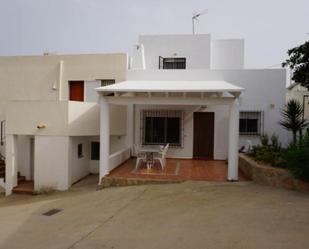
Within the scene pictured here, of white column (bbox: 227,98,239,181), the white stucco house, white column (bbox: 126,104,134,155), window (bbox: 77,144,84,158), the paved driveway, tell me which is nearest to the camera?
the paved driveway

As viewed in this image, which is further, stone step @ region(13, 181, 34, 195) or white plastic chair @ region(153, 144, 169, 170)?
stone step @ region(13, 181, 34, 195)

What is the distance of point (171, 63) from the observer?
2134 centimetres

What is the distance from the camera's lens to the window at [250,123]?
57.0 feet

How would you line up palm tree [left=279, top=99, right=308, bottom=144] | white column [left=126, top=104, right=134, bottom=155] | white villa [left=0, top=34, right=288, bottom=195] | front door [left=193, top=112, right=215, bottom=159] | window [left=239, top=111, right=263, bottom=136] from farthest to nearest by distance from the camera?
1. white column [left=126, top=104, right=134, bottom=155]
2. front door [left=193, top=112, right=215, bottom=159]
3. window [left=239, top=111, right=263, bottom=136]
4. white villa [left=0, top=34, right=288, bottom=195]
5. palm tree [left=279, top=99, right=308, bottom=144]

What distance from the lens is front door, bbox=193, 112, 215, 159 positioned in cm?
1794

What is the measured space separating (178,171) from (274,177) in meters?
4.49

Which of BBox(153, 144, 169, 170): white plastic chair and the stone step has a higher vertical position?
BBox(153, 144, 169, 170): white plastic chair

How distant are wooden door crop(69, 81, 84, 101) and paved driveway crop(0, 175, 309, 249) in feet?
28.3

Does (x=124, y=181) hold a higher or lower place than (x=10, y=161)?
lower

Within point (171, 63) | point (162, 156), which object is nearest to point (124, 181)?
point (162, 156)

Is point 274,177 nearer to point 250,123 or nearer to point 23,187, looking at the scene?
point 250,123

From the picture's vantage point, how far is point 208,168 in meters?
15.3

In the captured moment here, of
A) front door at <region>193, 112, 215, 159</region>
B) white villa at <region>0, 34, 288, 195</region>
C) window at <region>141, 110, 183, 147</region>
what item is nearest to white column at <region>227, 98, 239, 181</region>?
white villa at <region>0, 34, 288, 195</region>

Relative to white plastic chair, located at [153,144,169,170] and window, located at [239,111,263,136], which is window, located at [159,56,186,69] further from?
white plastic chair, located at [153,144,169,170]
